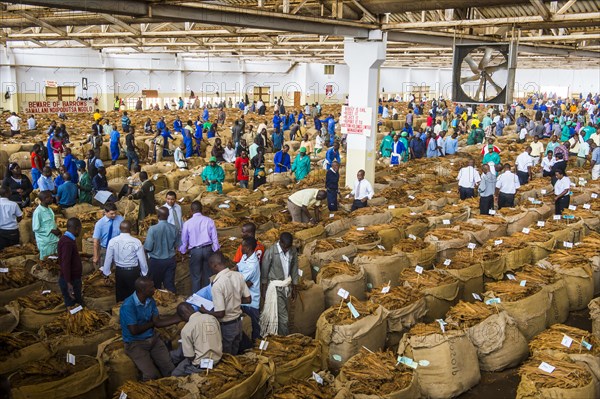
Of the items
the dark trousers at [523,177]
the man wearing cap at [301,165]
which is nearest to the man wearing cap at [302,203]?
the man wearing cap at [301,165]

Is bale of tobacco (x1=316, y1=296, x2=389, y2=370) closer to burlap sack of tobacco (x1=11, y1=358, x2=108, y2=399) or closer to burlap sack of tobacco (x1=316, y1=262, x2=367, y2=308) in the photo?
burlap sack of tobacco (x1=316, y1=262, x2=367, y2=308)

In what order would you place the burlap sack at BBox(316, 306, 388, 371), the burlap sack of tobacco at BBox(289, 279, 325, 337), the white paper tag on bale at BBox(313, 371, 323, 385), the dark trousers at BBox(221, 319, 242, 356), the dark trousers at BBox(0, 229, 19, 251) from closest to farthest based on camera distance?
the white paper tag on bale at BBox(313, 371, 323, 385)
the dark trousers at BBox(221, 319, 242, 356)
the burlap sack at BBox(316, 306, 388, 371)
the burlap sack of tobacco at BBox(289, 279, 325, 337)
the dark trousers at BBox(0, 229, 19, 251)

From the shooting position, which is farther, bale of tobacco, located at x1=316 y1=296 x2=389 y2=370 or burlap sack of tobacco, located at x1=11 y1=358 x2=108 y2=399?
bale of tobacco, located at x1=316 y1=296 x2=389 y2=370

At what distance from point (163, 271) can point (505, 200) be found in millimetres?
7080

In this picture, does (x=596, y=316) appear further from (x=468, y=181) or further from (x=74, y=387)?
(x=468, y=181)

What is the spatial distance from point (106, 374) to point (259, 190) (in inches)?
285

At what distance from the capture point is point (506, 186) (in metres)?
11.4

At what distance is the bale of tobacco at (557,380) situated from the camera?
490 cm

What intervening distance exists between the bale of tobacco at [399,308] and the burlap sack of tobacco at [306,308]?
2.21 feet

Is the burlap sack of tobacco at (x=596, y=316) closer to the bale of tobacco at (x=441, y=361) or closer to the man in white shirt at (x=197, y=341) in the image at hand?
the bale of tobacco at (x=441, y=361)

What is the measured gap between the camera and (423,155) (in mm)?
18844

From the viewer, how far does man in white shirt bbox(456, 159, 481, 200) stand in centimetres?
1194

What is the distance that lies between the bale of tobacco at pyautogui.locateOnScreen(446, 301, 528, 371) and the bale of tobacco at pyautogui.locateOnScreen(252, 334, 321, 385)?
1553 mm

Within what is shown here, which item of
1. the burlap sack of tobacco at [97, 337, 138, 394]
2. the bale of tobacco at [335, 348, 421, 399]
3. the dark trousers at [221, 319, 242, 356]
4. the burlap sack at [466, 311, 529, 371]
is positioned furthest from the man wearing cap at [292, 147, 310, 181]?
the burlap sack of tobacco at [97, 337, 138, 394]
